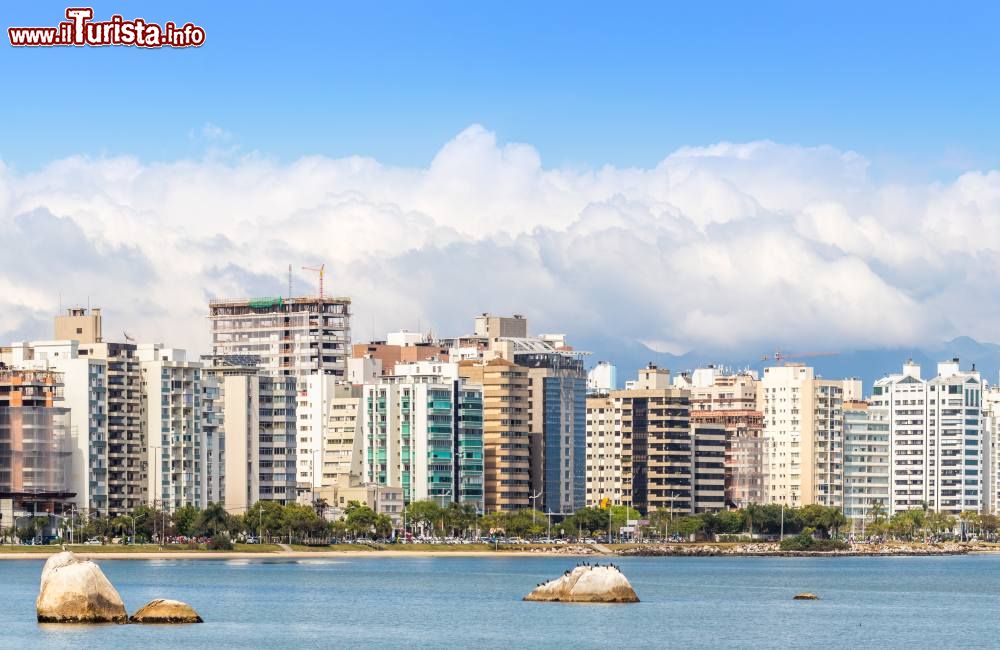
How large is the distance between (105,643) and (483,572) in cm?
9837

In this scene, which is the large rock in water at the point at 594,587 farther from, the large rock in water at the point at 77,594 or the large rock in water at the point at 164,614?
the large rock in water at the point at 77,594

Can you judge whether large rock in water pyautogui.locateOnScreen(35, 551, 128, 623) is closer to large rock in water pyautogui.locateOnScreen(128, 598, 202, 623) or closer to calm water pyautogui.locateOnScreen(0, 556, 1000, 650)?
calm water pyautogui.locateOnScreen(0, 556, 1000, 650)

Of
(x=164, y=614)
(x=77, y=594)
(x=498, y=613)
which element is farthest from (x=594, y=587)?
(x=77, y=594)

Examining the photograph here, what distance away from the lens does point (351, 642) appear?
106 m

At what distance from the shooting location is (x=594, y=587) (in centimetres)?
12800

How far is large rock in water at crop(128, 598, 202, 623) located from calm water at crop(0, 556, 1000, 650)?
0.76 m

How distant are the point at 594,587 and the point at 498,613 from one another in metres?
6.10

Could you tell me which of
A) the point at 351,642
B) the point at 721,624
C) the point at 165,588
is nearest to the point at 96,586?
the point at 351,642

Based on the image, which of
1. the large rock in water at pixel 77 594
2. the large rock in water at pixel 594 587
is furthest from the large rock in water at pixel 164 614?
the large rock in water at pixel 594 587

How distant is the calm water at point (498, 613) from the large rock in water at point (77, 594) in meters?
0.77

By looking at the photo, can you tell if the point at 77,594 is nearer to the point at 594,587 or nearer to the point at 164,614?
the point at 164,614

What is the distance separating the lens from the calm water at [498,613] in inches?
4166

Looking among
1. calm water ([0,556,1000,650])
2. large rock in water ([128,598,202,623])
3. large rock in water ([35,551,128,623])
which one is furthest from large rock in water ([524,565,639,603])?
large rock in water ([35,551,128,623])

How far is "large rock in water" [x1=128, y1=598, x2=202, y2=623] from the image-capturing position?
105 meters
